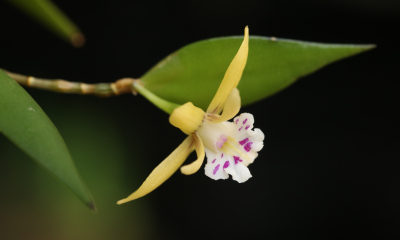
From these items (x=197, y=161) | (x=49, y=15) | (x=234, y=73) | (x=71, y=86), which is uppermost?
(x=49, y=15)

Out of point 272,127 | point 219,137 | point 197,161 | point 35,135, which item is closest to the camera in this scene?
point 35,135

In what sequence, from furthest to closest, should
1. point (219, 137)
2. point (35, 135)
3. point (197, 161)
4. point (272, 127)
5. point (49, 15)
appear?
point (272, 127) < point (49, 15) < point (219, 137) < point (197, 161) < point (35, 135)

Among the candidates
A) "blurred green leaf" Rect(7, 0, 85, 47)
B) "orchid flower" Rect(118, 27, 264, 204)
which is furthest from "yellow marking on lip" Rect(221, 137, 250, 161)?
"blurred green leaf" Rect(7, 0, 85, 47)

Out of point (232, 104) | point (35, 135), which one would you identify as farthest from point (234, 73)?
point (35, 135)

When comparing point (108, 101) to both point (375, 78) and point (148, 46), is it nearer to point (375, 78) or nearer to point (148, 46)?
point (148, 46)

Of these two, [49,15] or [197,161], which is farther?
[49,15]

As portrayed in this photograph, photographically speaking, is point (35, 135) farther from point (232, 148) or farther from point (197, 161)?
point (232, 148)

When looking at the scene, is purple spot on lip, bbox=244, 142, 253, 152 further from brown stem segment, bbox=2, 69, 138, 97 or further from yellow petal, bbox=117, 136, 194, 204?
brown stem segment, bbox=2, 69, 138, 97
